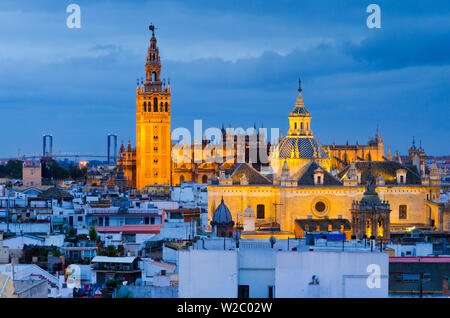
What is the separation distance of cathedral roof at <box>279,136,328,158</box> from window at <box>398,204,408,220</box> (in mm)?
3724

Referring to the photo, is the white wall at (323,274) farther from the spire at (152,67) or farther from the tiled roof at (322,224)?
the spire at (152,67)

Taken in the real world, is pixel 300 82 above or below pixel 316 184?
above

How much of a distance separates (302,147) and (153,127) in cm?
3589

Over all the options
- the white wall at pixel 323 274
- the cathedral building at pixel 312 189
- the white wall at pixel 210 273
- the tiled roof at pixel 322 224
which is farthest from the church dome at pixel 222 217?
the white wall at pixel 323 274

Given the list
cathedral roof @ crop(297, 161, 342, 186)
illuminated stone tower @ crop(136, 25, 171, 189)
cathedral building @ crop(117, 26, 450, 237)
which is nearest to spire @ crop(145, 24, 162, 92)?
illuminated stone tower @ crop(136, 25, 171, 189)

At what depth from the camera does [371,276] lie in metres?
11.9

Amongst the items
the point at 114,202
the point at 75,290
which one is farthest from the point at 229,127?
the point at 75,290

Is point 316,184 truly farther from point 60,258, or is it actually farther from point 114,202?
point 60,258

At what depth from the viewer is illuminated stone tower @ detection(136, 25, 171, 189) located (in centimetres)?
7206

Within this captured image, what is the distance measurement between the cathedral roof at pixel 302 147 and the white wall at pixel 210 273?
25392 mm

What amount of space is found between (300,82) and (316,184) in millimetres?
5702

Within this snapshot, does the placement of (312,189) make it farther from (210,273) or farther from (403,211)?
(210,273)
